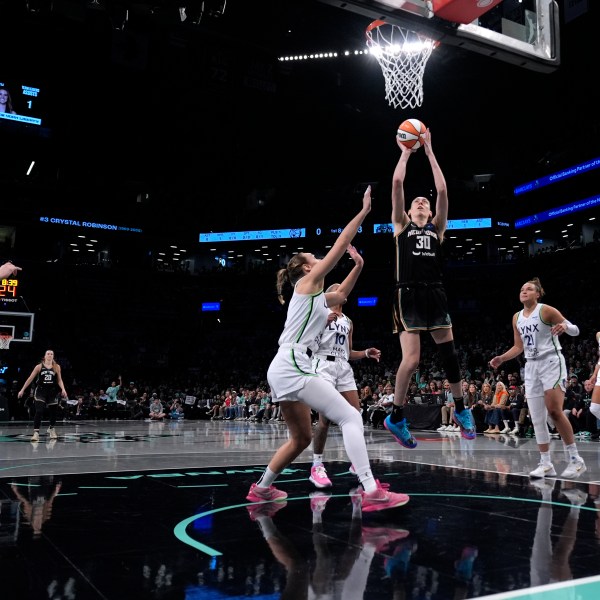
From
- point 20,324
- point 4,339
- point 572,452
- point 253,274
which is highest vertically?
point 253,274

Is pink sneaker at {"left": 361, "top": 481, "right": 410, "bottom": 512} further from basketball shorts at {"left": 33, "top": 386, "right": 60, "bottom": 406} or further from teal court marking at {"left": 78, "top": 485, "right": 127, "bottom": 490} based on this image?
basketball shorts at {"left": 33, "top": 386, "right": 60, "bottom": 406}

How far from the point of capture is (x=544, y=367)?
6652 millimetres

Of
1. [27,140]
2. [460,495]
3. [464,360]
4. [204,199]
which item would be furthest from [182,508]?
[204,199]

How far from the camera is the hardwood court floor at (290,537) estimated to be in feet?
8.53

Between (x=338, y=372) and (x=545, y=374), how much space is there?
2401 millimetres

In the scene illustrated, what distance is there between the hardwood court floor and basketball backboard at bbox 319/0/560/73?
4.94 m

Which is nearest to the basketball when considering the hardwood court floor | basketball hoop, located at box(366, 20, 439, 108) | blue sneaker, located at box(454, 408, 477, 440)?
blue sneaker, located at box(454, 408, 477, 440)

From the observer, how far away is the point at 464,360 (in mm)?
25750

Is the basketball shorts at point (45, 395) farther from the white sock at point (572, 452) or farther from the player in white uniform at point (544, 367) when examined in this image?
the white sock at point (572, 452)

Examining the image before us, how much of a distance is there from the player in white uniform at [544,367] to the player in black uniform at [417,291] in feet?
4.59

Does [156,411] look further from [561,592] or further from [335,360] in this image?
[561,592]

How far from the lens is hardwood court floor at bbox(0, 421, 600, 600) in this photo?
8.53 feet

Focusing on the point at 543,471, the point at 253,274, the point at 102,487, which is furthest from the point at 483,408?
the point at 253,274

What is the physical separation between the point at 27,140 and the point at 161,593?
3288 centimetres
